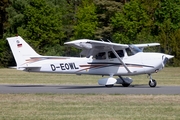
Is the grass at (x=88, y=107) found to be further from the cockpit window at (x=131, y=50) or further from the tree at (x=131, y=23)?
the tree at (x=131, y=23)

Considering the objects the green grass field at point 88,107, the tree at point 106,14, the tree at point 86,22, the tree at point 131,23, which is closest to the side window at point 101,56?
the green grass field at point 88,107

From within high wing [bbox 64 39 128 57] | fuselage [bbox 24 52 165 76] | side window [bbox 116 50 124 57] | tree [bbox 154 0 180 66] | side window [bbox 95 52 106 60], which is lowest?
tree [bbox 154 0 180 66]

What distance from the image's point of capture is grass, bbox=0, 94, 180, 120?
14562 mm

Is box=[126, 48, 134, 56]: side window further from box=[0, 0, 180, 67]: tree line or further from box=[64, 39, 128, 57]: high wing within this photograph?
box=[0, 0, 180, 67]: tree line

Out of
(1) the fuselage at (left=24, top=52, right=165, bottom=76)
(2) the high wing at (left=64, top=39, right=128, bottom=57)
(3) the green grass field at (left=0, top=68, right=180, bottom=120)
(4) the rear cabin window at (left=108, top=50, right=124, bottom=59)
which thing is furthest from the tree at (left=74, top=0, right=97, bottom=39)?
(3) the green grass field at (left=0, top=68, right=180, bottom=120)

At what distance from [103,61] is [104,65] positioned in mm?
189

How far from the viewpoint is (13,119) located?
555 inches

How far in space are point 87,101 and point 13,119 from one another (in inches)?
173

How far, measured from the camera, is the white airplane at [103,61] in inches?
979

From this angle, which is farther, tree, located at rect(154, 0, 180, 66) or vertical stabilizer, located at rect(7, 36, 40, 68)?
tree, located at rect(154, 0, 180, 66)

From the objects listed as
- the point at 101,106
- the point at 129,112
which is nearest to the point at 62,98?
the point at 101,106

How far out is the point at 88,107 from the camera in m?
16.4

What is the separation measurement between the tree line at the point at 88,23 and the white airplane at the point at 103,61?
36420mm

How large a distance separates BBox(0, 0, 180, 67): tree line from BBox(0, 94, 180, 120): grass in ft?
142
